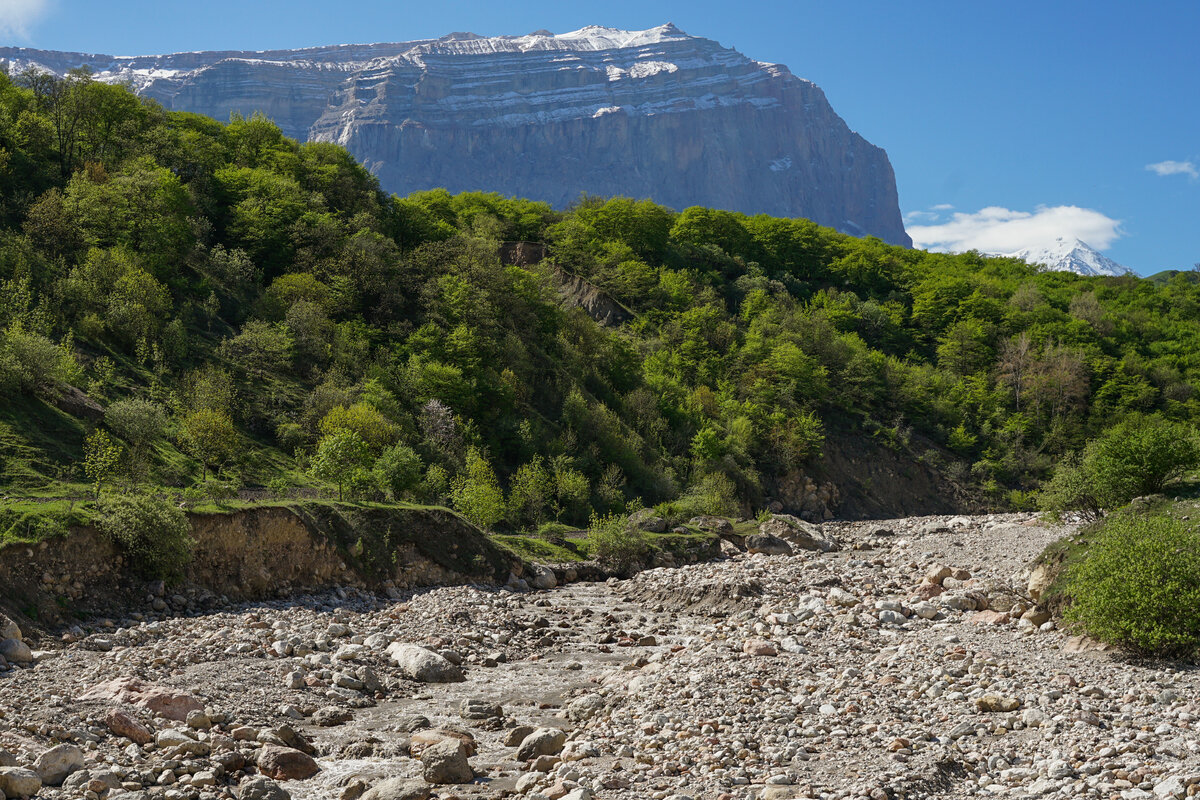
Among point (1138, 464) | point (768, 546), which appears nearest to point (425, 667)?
point (1138, 464)

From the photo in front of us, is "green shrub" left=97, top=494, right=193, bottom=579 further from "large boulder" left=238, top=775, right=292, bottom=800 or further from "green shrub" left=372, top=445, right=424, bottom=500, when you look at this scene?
"green shrub" left=372, top=445, right=424, bottom=500

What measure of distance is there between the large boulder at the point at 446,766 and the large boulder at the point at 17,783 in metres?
5.37

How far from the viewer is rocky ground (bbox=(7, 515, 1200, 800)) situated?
12.1 metres

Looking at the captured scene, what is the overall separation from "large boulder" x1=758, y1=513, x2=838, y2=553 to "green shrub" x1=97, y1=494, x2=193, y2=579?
3190 centimetres

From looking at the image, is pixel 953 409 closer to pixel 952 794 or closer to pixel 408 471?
pixel 408 471

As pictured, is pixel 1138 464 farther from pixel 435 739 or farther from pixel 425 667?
pixel 435 739

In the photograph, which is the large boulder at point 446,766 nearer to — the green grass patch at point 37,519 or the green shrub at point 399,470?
the green grass patch at point 37,519

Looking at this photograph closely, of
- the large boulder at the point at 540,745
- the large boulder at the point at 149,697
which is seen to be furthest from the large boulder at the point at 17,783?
the large boulder at the point at 540,745

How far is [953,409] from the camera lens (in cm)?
8569

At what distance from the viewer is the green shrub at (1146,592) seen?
15695 mm

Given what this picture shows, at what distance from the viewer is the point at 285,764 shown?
1341 centimetres

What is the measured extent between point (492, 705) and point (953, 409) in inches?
3088

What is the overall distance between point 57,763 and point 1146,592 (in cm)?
1888

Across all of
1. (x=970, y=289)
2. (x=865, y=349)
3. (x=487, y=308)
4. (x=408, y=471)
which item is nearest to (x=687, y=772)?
(x=408, y=471)
